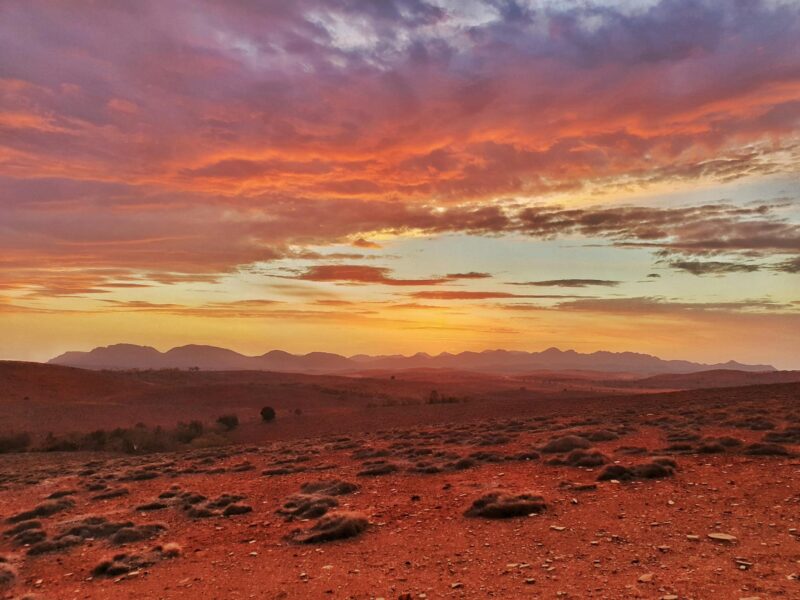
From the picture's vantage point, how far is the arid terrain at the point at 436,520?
24.9 feet

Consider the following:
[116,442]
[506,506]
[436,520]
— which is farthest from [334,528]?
[116,442]

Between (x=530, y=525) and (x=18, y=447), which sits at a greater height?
(x=530, y=525)

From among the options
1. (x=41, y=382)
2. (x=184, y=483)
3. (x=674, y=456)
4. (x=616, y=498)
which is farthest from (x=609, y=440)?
(x=41, y=382)

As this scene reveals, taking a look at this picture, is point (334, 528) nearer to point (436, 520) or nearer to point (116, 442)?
point (436, 520)

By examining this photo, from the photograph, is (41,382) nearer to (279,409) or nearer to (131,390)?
(131,390)

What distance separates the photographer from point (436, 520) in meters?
10.8

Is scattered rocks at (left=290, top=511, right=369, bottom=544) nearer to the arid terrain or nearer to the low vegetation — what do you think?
the arid terrain

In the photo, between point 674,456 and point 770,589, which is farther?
point 674,456

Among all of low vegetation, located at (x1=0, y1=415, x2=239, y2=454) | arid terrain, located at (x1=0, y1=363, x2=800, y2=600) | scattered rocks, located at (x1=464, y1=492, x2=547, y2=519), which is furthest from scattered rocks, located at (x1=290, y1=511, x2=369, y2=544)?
low vegetation, located at (x1=0, y1=415, x2=239, y2=454)


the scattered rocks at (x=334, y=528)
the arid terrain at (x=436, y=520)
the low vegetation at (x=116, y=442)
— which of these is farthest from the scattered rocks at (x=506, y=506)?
the low vegetation at (x=116, y=442)

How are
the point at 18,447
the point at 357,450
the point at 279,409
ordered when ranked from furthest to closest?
the point at 279,409 < the point at 18,447 < the point at 357,450

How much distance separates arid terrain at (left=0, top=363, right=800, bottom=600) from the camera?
7.60 meters

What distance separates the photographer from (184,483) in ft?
56.9

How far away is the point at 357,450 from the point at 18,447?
21.6 m
